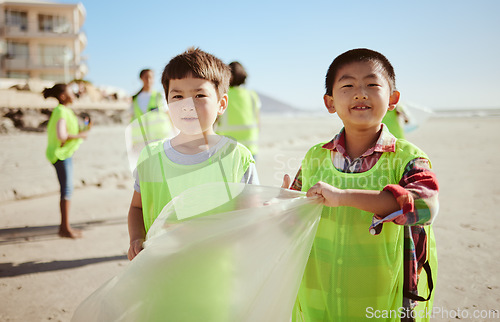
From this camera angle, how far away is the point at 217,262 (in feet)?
4.45

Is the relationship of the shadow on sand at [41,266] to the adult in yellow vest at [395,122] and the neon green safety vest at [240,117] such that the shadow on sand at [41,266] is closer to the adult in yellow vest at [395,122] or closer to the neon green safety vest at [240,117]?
the neon green safety vest at [240,117]

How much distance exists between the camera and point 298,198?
4.80ft

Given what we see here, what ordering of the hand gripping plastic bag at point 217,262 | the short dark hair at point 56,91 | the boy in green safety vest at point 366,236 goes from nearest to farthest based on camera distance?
the hand gripping plastic bag at point 217,262 → the boy in green safety vest at point 366,236 → the short dark hair at point 56,91

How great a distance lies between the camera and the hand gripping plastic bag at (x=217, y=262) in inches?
52.8

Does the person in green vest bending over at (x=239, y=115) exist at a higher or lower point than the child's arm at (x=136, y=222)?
higher

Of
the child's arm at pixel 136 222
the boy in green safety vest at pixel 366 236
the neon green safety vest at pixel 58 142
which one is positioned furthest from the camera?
the neon green safety vest at pixel 58 142

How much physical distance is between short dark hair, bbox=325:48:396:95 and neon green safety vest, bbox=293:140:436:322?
0.30 metres

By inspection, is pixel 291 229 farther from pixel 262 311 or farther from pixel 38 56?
pixel 38 56

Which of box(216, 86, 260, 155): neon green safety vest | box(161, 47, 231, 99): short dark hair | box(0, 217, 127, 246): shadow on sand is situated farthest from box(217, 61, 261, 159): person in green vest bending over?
box(161, 47, 231, 99): short dark hair

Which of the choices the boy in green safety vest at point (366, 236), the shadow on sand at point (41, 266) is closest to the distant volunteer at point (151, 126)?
the boy in green safety vest at point (366, 236)

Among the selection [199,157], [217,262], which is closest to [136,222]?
[199,157]

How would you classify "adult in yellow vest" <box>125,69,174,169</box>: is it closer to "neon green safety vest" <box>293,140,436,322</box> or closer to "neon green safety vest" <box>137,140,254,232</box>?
"neon green safety vest" <box>137,140,254,232</box>

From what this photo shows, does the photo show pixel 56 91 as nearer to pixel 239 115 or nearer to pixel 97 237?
pixel 97 237

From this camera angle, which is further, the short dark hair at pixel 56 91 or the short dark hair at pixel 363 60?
the short dark hair at pixel 56 91
